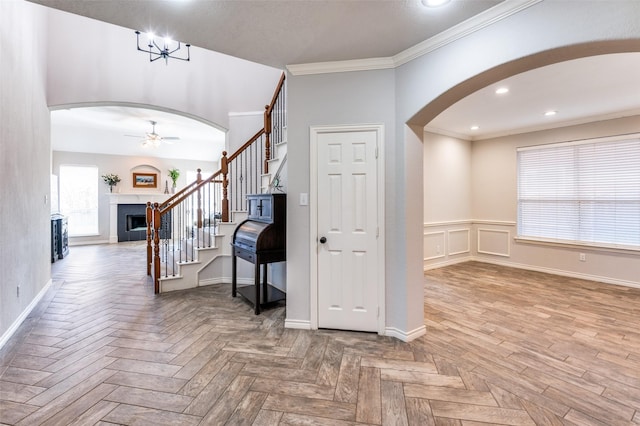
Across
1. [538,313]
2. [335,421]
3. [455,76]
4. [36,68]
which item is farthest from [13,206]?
[538,313]

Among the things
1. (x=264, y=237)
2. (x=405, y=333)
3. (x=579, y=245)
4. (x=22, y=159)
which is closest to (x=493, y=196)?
(x=579, y=245)

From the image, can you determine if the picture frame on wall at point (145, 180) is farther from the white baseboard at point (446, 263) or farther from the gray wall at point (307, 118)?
the white baseboard at point (446, 263)

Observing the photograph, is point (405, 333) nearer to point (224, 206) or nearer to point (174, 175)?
point (224, 206)

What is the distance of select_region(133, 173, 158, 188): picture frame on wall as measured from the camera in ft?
30.7

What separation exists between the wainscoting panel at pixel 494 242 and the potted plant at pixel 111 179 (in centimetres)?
986

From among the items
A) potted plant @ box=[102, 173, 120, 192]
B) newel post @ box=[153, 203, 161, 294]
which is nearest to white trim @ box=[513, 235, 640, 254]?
newel post @ box=[153, 203, 161, 294]

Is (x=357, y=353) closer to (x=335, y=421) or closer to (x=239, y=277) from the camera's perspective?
(x=335, y=421)

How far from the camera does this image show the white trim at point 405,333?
2.78 metres

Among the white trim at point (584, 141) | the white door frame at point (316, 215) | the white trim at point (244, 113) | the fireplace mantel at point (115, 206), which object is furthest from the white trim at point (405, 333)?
the fireplace mantel at point (115, 206)

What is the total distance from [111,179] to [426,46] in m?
9.43

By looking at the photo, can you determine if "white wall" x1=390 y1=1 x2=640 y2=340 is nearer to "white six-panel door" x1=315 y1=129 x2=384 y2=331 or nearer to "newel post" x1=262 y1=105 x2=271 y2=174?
"white six-panel door" x1=315 y1=129 x2=384 y2=331

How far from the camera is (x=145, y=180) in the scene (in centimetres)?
950

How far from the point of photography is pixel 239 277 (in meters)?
4.65

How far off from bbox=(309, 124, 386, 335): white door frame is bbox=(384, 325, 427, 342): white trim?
0.06 meters
